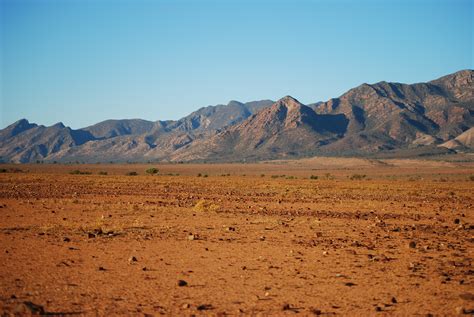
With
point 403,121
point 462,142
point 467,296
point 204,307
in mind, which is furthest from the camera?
point 403,121

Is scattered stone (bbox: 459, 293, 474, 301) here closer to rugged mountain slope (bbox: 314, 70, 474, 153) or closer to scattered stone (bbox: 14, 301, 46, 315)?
scattered stone (bbox: 14, 301, 46, 315)

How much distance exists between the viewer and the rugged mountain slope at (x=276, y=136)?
164375mm

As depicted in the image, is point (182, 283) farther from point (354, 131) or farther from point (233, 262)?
point (354, 131)

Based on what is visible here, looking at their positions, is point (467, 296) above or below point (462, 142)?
below

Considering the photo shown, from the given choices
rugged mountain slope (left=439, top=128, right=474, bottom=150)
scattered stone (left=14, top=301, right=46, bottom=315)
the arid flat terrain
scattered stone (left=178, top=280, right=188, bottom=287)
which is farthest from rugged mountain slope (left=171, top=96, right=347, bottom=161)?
scattered stone (left=14, top=301, right=46, bottom=315)

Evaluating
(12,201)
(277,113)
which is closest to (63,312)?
(12,201)

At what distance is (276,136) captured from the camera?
177250mm

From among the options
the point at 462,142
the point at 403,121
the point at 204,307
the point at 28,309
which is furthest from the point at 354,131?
the point at 28,309

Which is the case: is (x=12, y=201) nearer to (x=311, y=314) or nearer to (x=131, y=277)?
(x=131, y=277)

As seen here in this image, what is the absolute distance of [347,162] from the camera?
353 feet

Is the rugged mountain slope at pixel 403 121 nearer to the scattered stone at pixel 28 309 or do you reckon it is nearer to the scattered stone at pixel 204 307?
the scattered stone at pixel 204 307

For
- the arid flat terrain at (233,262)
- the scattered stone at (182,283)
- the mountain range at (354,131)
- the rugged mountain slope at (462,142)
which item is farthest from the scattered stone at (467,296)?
the rugged mountain slope at (462,142)

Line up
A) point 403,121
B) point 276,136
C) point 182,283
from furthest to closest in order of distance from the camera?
point 276,136 < point 403,121 < point 182,283

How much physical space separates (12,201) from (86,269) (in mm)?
16571
